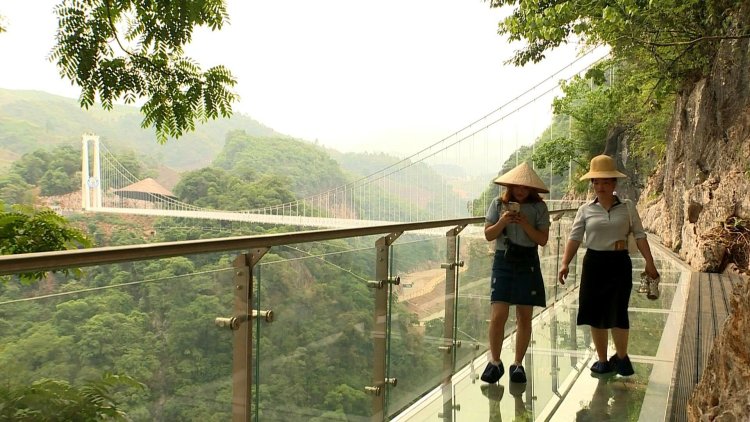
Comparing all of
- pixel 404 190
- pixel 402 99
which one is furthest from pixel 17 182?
pixel 402 99

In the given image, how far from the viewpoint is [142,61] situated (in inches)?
217

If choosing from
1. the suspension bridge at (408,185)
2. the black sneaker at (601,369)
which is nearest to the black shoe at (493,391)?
the black sneaker at (601,369)

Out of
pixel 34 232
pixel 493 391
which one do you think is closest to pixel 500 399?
pixel 493 391

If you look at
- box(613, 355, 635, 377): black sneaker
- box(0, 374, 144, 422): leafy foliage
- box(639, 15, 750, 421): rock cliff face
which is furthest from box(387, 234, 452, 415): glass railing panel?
box(639, 15, 750, 421): rock cliff face

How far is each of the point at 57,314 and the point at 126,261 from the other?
0.15m

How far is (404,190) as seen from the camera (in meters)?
45.0

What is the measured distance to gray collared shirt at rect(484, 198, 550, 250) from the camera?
9.09 ft

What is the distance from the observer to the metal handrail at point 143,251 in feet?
2.91

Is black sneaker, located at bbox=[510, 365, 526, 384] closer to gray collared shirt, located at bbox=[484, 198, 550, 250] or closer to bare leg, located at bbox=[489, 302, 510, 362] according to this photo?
bare leg, located at bbox=[489, 302, 510, 362]

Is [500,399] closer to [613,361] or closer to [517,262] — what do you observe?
[517,262]

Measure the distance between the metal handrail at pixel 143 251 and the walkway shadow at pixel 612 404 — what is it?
1206 mm

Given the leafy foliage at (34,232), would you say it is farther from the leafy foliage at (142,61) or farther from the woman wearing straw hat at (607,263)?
the woman wearing straw hat at (607,263)

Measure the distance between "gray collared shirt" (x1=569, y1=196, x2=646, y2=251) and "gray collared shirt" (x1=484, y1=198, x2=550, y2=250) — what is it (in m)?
0.27

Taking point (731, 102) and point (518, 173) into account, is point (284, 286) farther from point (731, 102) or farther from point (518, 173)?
point (731, 102)
